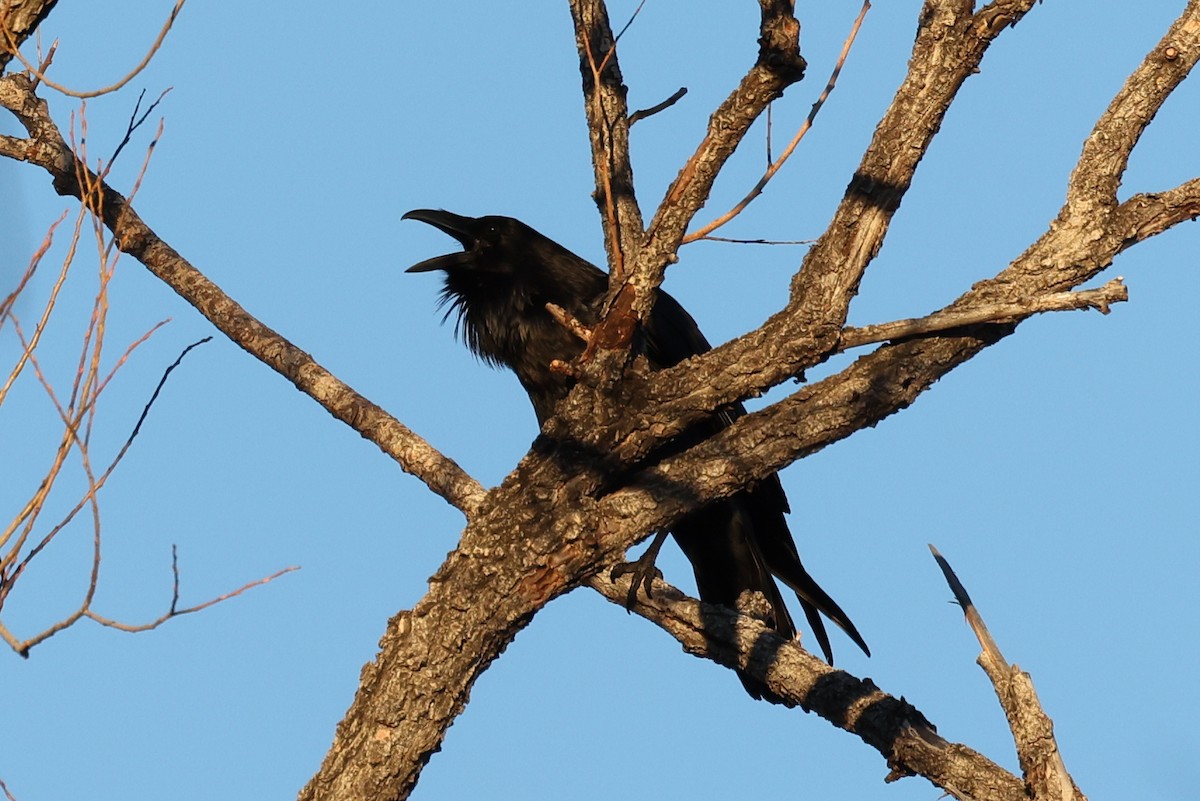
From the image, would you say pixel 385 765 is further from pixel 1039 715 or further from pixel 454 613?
pixel 1039 715

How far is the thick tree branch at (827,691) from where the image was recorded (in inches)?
148

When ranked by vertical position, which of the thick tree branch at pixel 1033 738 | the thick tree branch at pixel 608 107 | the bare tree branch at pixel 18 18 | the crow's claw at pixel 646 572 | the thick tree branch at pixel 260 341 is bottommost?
the thick tree branch at pixel 1033 738

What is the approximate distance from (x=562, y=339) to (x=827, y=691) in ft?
5.69

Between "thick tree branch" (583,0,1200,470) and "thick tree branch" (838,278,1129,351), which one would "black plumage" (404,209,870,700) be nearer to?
"thick tree branch" (583,0,1200,470)

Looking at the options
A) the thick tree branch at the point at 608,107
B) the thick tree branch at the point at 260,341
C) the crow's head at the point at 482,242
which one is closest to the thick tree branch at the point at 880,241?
the thick tree branch at the point at 608,107

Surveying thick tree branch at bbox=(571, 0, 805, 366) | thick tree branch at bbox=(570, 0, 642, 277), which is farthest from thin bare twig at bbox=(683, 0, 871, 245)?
thick tree branch at bbox=(570, 0, 642, 277)

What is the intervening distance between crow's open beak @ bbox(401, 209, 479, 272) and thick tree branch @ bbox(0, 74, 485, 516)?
2.58 ft

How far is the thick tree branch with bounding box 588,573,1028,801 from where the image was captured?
375 cm

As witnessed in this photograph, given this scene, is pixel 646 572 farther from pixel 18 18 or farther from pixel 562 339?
pixel 18 18

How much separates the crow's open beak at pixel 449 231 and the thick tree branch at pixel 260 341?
2.58 ft

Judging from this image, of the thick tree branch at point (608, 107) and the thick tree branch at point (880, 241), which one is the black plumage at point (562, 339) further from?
the thick tree branch at point (880, 241)

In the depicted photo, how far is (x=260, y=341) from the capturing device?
493 centimetres

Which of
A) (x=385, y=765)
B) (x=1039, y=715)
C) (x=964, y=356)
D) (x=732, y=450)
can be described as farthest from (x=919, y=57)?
(x=385, y=765)

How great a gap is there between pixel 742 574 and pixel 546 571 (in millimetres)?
2114
